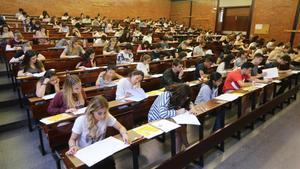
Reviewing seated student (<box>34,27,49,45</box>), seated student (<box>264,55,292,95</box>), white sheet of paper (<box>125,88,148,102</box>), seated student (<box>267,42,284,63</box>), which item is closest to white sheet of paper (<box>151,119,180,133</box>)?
white sheet of paper (<box>125,88,148,102</box>)

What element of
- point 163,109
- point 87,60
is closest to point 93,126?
point 163,109

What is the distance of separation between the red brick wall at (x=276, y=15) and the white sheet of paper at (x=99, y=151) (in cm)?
1229

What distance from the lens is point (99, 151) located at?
5.76ft

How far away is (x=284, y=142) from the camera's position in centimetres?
349

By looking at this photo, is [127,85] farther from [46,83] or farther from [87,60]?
[87,60]

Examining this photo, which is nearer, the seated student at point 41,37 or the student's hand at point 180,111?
the student's hand at point 180,111

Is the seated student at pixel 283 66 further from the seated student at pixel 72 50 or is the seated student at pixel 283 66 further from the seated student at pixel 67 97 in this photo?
the seated student at pixel 72 50

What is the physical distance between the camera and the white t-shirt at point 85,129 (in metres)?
1.95

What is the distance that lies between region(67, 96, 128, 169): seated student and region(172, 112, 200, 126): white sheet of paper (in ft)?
2.11

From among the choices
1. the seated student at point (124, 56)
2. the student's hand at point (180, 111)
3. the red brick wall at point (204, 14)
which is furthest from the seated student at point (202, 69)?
the red brick wall at point (204, 14)

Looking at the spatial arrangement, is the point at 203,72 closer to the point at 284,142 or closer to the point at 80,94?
the point at 284,142

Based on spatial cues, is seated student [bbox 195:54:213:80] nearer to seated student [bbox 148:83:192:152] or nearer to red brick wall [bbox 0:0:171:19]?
seated student [bbox 148:83:192:152]

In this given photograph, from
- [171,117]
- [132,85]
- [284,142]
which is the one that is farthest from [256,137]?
[132,85]

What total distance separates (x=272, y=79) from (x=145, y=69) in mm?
2579
